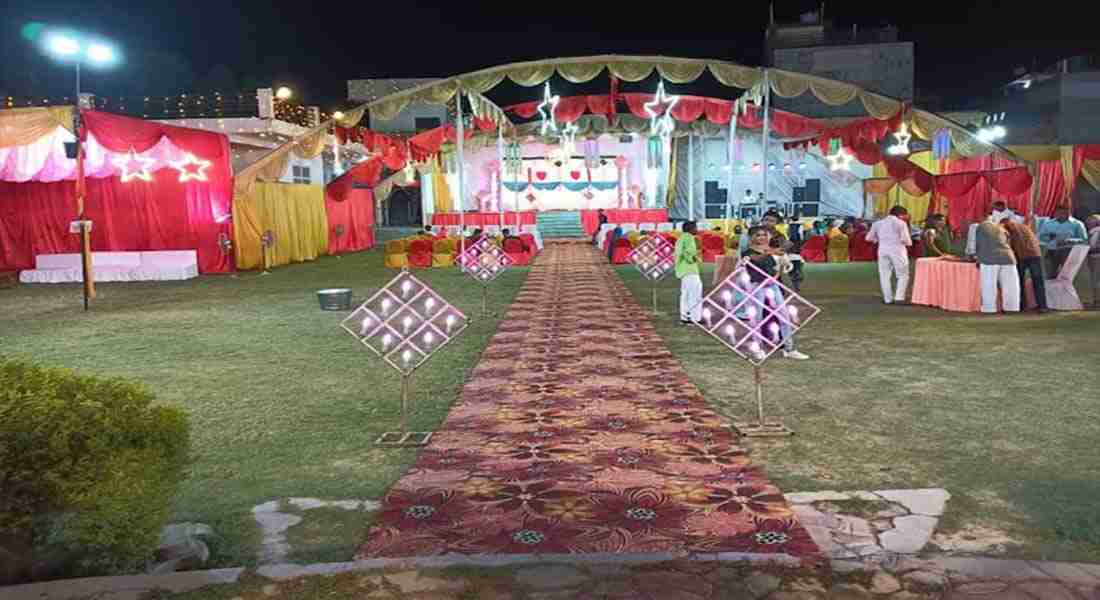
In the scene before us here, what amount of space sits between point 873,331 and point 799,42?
1427 inches

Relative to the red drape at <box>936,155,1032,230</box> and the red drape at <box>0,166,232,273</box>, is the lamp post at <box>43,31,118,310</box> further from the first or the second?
the red drape at <box>936,155,1032,230</box>

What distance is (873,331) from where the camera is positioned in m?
10.2

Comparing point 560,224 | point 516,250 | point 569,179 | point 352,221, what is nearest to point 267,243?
point 516,250

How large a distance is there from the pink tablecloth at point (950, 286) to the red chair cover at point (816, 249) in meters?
8.77

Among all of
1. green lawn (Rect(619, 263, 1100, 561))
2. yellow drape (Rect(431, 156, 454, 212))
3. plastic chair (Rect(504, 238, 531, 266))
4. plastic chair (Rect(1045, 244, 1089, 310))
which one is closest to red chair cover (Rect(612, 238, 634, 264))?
plastic chair (Rect(504, 238, 531, 266))

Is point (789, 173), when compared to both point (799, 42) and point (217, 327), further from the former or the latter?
point (217, 327)

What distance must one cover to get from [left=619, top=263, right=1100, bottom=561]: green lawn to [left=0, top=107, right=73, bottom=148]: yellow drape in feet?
38.5

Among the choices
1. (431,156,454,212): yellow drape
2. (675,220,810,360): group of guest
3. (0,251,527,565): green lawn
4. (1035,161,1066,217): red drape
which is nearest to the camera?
(0,251,527,565): green lawn

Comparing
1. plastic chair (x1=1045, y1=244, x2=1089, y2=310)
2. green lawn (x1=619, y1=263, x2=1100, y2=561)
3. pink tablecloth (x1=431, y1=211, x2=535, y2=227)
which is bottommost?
green lawn (x1=619, y1=263, x2=1100, y2=561)

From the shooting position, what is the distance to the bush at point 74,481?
3.20 metres

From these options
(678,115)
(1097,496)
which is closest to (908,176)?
(678,115)

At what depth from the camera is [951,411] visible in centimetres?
633

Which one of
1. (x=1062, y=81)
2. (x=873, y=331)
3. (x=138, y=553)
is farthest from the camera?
(x=1062, y=81)

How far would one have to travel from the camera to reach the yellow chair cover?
830 inches
